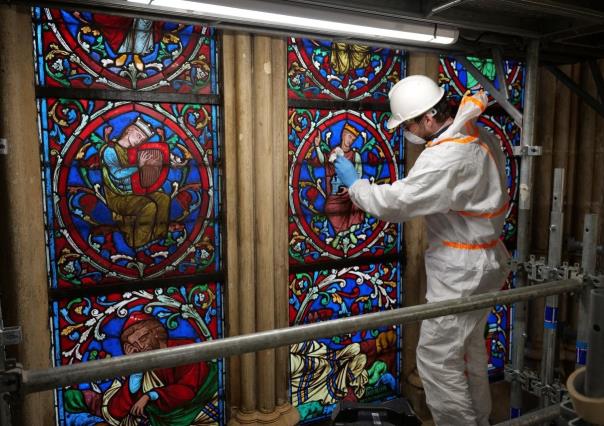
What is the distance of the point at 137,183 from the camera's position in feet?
6.85

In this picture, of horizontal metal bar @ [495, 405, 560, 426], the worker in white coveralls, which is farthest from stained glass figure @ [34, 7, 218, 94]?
horizontal metal bar @ [495, 405, 560, 426]

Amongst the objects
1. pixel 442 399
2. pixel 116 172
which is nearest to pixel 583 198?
pixel 442 399

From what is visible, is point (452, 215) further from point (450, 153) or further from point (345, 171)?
point (345, 171)

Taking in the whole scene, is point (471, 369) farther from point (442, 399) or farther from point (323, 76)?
point (323, 76)

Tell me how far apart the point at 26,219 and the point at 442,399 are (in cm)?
192

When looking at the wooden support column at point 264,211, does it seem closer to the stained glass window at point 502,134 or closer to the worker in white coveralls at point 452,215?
the worker in white coveralls at point 452,215

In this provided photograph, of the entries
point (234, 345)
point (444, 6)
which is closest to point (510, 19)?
point (444, 6)

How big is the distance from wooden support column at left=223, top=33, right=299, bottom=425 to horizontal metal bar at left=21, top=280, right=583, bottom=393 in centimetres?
117

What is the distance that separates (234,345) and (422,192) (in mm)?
1248

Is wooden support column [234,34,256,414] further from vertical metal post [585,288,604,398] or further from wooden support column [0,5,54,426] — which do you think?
vertical metal post [585,288,604,398]

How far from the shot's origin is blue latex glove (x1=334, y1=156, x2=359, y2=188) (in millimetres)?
2305

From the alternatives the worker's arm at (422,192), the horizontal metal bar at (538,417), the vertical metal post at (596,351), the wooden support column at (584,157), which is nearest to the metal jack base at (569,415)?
the horizontal metal bar at (538,417)

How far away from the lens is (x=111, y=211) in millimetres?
2061

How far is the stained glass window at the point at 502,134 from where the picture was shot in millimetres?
2868
